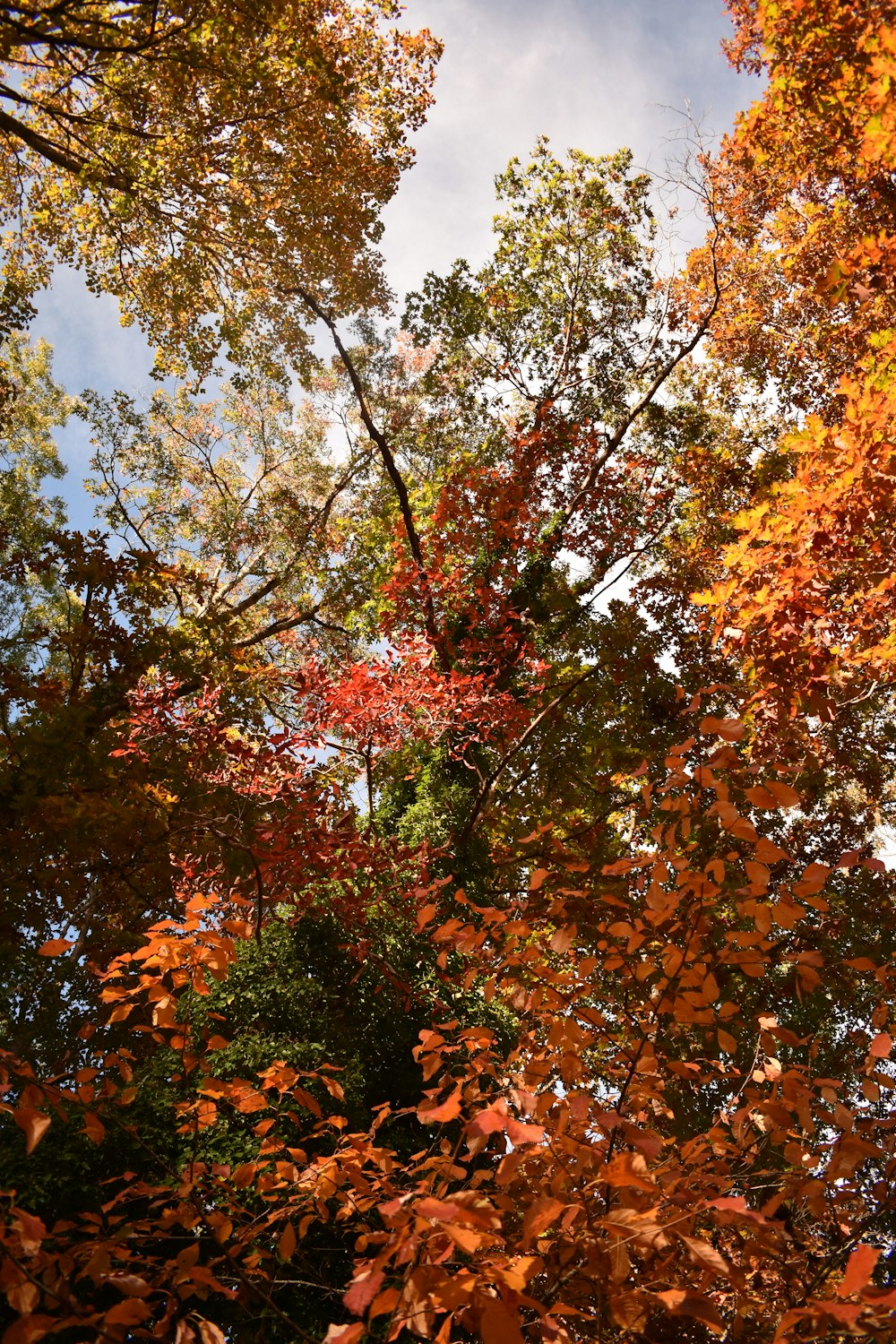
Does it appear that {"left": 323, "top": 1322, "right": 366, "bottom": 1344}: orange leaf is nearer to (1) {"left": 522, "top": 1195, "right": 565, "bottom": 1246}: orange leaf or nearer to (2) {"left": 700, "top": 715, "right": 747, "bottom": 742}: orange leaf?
(1) {"left": 522, "top": 1195, "right": 565, "bottom": 1246}: orange leaf

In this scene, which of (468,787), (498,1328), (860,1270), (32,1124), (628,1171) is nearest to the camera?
(860,1270)

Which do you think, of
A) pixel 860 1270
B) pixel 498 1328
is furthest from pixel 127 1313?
pixel 860 1270

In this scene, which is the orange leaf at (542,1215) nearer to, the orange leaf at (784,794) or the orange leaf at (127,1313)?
the orange leaf at (127,1313)

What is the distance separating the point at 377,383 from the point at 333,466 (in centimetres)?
206

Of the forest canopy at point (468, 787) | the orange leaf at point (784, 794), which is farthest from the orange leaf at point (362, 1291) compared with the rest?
the orange leaf at point (784, 794)

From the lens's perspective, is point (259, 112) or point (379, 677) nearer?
point (379, 677)

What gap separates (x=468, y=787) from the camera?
25.4ft

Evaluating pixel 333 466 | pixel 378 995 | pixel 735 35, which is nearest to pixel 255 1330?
pixel 378 995

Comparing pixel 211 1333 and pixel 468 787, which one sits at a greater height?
pixel 468 787

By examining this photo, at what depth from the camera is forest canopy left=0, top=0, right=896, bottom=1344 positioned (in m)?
2.33

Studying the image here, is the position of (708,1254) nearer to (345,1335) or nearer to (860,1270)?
(860,1270)

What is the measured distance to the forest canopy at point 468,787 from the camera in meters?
2.33

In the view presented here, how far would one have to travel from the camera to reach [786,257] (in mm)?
7086

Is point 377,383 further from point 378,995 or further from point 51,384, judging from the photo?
point 378,995
